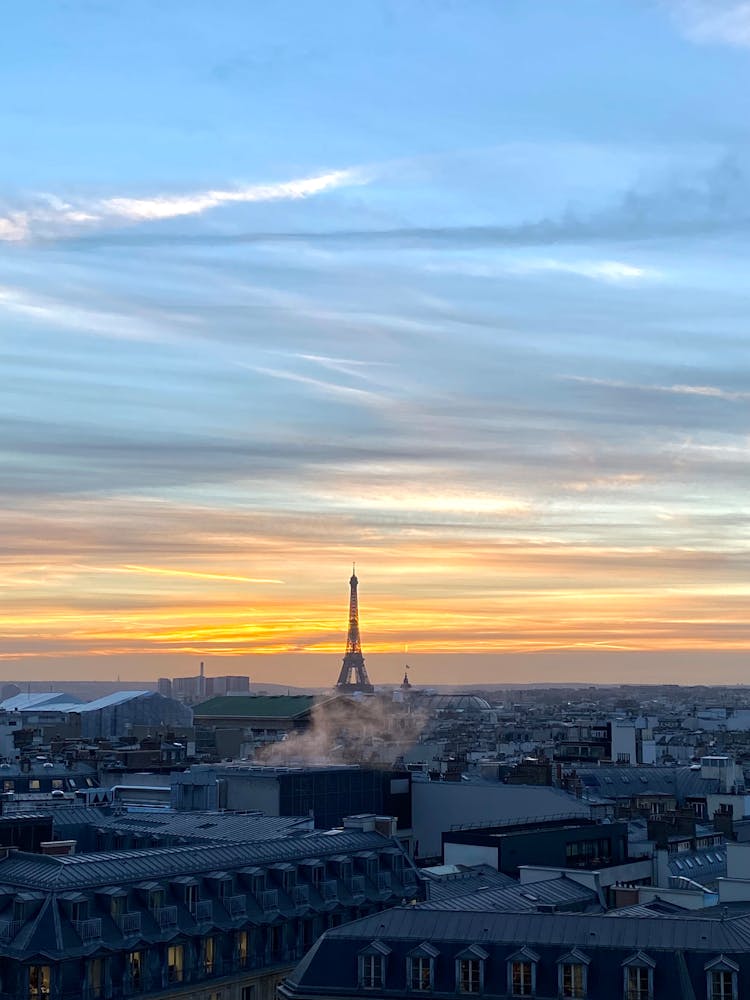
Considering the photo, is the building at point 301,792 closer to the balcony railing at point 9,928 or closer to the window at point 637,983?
the balcony railing at point 9,928

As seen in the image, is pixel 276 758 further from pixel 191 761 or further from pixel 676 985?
pixel 676 985

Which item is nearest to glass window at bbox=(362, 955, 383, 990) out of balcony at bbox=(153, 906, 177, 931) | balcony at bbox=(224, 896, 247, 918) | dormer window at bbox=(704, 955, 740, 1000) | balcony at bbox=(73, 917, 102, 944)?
dormer window at bbox=(704, 955, 740, 1000)

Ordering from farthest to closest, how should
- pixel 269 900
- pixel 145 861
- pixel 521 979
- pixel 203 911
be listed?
pixel 269 900
pixel 145 861
pixel 203 911
pixel 521 979

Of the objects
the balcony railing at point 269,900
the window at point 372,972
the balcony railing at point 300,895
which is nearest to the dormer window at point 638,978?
the window at point 372,972

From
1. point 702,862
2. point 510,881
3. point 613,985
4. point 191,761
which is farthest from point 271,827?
point 191,761

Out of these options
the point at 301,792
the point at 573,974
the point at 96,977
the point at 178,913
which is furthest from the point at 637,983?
the point at 301,792

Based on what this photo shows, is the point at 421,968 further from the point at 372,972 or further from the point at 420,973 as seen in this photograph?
the point at 372,972
